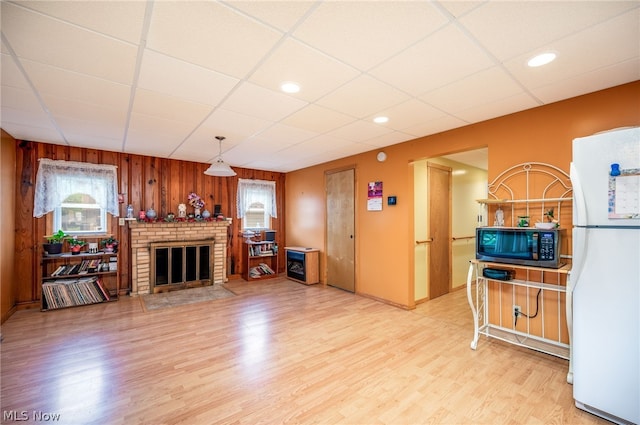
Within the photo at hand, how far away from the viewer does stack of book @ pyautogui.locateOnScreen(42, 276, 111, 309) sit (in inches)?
163

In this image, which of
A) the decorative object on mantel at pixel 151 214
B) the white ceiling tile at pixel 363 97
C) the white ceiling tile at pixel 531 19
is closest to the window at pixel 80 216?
the decorative object on mantel at pixel 151 214

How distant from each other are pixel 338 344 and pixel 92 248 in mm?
4418

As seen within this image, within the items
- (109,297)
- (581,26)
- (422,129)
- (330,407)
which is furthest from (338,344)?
(109,297)

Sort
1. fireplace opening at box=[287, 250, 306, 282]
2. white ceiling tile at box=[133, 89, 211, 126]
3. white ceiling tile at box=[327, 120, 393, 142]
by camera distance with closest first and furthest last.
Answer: white ceiling tile at box=[133, 89, 211, 126] → white ceiling tile at box=[327, 120, 393, 142] → fireplace opening at box=[287, 250, 306, 282]

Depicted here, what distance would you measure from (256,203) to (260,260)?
4.49 ft

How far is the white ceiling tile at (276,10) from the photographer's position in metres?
1.49

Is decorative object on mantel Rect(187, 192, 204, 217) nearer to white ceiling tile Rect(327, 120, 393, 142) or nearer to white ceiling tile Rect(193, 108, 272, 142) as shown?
white ceiling tile Rect(193, 108, 272, 142)

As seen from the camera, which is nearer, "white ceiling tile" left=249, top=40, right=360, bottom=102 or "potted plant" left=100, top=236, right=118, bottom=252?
"white ceiling tile" left=249, top=40, right=360, bottom=102

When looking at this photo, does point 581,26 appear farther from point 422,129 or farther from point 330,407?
point 330,407

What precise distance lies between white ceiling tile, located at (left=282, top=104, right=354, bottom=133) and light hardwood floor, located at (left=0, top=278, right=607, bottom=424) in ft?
8.40

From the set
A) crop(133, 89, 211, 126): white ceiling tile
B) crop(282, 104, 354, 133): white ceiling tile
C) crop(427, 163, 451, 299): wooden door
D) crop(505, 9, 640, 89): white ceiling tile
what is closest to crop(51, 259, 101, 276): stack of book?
crop(133, 89, 211, 126): white ceiling tile

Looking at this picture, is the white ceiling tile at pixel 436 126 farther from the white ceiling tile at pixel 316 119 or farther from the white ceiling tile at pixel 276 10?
the white ceiling tile at pixel 276 10

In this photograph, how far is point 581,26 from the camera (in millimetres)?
1689

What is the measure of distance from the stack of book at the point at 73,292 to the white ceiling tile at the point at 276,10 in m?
4.91
